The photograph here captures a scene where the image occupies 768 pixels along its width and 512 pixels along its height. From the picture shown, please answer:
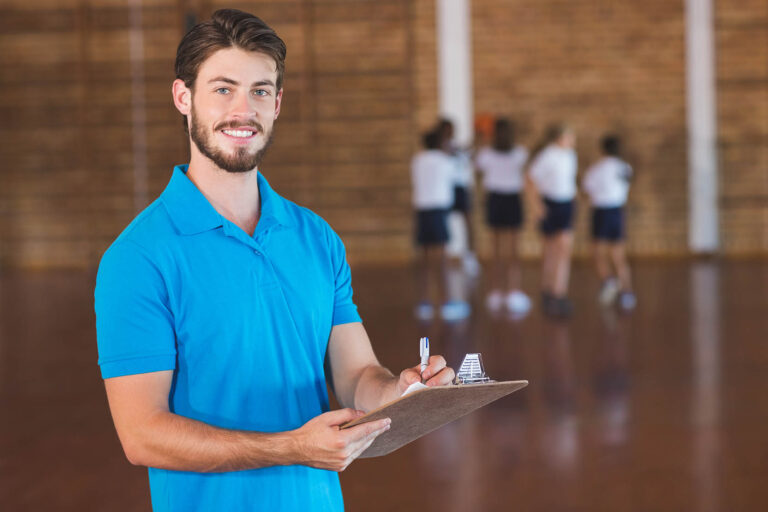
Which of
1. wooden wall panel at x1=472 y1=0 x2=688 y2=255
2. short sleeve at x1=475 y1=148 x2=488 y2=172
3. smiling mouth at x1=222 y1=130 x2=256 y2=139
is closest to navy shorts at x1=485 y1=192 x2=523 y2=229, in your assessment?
short sleeve at x1=475 y1=148 x2=488 y2=172

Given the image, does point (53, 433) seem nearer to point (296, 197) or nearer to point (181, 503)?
point (181, 503)

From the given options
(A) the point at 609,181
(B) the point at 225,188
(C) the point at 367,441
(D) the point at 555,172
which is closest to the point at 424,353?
(C) the point at 367,441

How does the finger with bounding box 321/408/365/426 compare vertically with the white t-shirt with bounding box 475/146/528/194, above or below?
below

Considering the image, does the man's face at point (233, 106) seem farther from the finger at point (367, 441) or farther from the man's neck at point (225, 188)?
the finger at point (367, 441)

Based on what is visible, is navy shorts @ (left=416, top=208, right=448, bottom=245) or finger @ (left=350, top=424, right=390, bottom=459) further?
navy shorts @ (left=416, top=208, right=448, bottom=245)

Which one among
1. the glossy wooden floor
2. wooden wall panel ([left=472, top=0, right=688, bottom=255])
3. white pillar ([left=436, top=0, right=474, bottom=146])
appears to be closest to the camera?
the glossy wooden floor

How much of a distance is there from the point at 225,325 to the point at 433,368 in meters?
0.33

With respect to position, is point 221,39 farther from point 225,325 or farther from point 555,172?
point 555,172

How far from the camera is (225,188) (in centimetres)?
151

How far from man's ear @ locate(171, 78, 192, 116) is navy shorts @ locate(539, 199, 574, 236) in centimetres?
613

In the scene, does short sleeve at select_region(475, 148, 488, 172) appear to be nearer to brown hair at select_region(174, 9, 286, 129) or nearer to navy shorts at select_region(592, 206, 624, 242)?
navy shorts at select_region(592, 206, 624, 242)

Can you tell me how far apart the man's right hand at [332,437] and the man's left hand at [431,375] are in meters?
0.14

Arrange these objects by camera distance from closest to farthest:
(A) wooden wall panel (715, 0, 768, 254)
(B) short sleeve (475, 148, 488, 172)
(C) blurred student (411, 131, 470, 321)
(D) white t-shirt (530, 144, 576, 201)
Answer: (D) white t-shirt (530, 144, 576, 201) < (C) blurred student (411, 131, 470, 321) < (B) short sleeve (475, 148, 488, 172) < (A) wooden wall panel (715, 0, 768, 254)

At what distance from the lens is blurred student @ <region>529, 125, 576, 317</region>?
732cm
